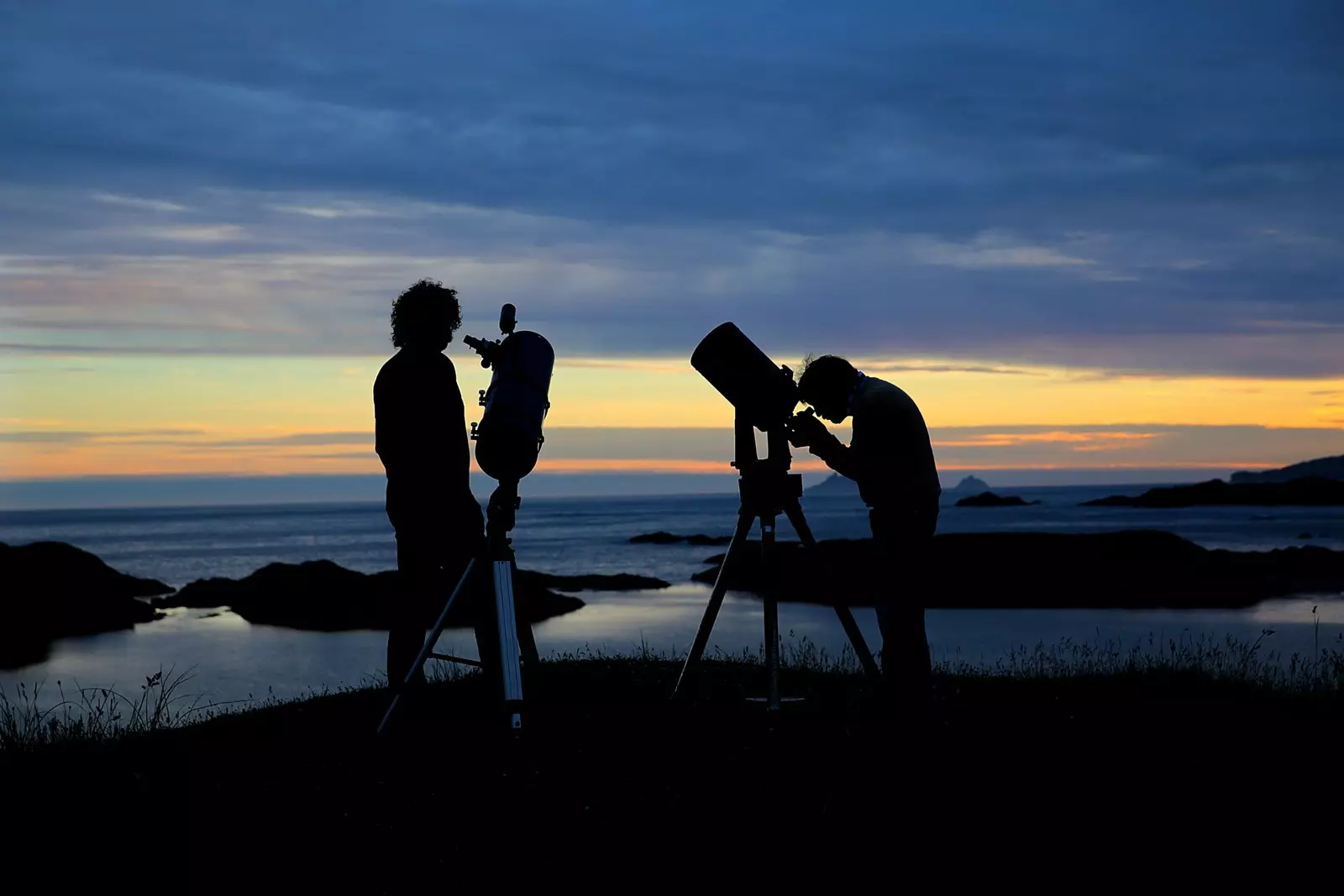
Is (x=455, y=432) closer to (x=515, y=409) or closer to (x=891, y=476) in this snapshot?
(x=515, y=409)

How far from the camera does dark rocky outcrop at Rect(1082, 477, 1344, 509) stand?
5600 inches

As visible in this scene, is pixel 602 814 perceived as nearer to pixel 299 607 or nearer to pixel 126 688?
pixel 126 688

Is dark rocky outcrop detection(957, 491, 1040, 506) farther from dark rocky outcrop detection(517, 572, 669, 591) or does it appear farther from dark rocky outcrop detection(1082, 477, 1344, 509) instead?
dark rocky outcrop detection(517, 572, 669, 591)

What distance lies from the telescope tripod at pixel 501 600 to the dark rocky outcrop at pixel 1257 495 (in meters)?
157

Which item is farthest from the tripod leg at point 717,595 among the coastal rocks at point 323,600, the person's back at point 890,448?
the coastal rocks at point 323,600

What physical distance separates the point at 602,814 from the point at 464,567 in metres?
2.42

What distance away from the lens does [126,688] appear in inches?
872

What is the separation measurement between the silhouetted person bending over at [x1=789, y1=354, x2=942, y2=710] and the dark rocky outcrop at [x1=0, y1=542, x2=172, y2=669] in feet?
115

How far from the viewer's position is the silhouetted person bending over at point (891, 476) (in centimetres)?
661

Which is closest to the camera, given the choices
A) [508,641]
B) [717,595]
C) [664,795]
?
[664,795]

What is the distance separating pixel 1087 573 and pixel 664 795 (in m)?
38.5

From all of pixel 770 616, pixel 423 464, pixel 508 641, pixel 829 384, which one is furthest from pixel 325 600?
pixel 829 384

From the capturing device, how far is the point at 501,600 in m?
6.73

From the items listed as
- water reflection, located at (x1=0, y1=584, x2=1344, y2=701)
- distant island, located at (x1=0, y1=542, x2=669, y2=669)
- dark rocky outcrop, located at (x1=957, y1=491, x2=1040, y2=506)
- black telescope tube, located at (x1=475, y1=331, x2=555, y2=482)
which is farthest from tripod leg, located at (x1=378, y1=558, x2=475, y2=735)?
dark rocky outcrop, located at (x1=957, y1=491, x2=1040, y2=506)
